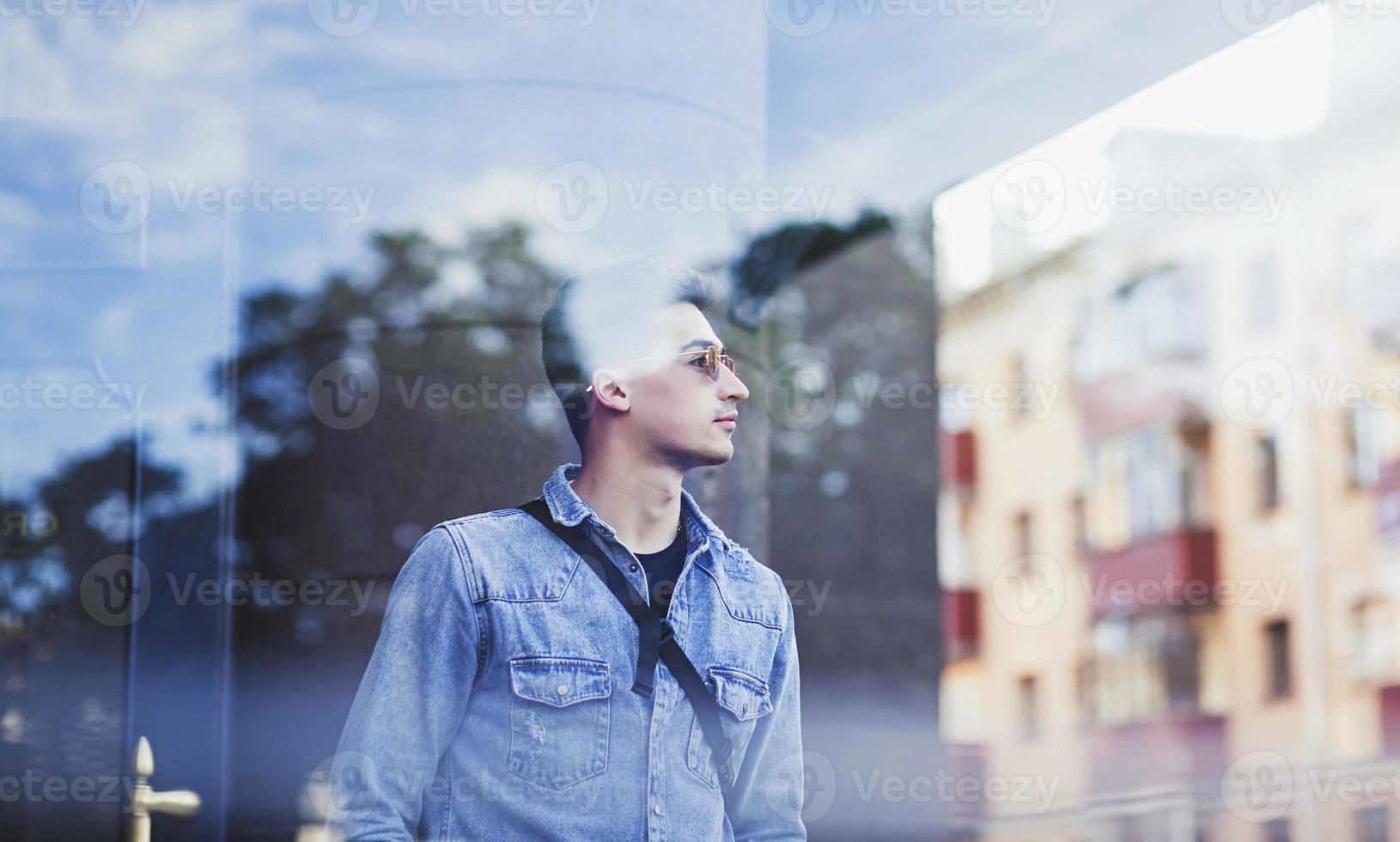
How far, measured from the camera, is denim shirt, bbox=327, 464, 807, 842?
7.27 ft

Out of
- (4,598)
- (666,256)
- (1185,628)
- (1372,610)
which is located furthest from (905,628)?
(1185,628)

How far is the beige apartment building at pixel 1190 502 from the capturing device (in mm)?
14680

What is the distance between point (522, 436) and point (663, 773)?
109 centimetres

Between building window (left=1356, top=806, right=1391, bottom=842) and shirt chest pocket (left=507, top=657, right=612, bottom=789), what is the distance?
9.61 meters

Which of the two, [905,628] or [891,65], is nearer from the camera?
[891,65]

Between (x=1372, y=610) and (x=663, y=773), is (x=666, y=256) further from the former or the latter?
(x=1372, y=610)

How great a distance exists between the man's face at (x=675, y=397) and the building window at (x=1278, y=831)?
38.1 ft

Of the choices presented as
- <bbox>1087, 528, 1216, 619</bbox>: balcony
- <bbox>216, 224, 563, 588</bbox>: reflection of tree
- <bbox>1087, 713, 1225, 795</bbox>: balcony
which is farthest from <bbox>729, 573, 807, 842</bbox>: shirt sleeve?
<bbox>1087, 528, 1216, 619</bbox>: balcony

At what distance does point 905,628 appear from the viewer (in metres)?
6.58

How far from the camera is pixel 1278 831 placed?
42.1 feet

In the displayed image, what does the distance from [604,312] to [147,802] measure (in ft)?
5.41

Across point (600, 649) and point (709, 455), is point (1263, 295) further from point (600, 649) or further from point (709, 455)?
point (600, 649)

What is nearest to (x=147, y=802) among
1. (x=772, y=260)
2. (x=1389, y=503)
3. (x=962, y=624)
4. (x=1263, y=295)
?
(x=772, y=260)

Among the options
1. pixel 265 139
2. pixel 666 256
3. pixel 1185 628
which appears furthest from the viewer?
pixel 1185 628
